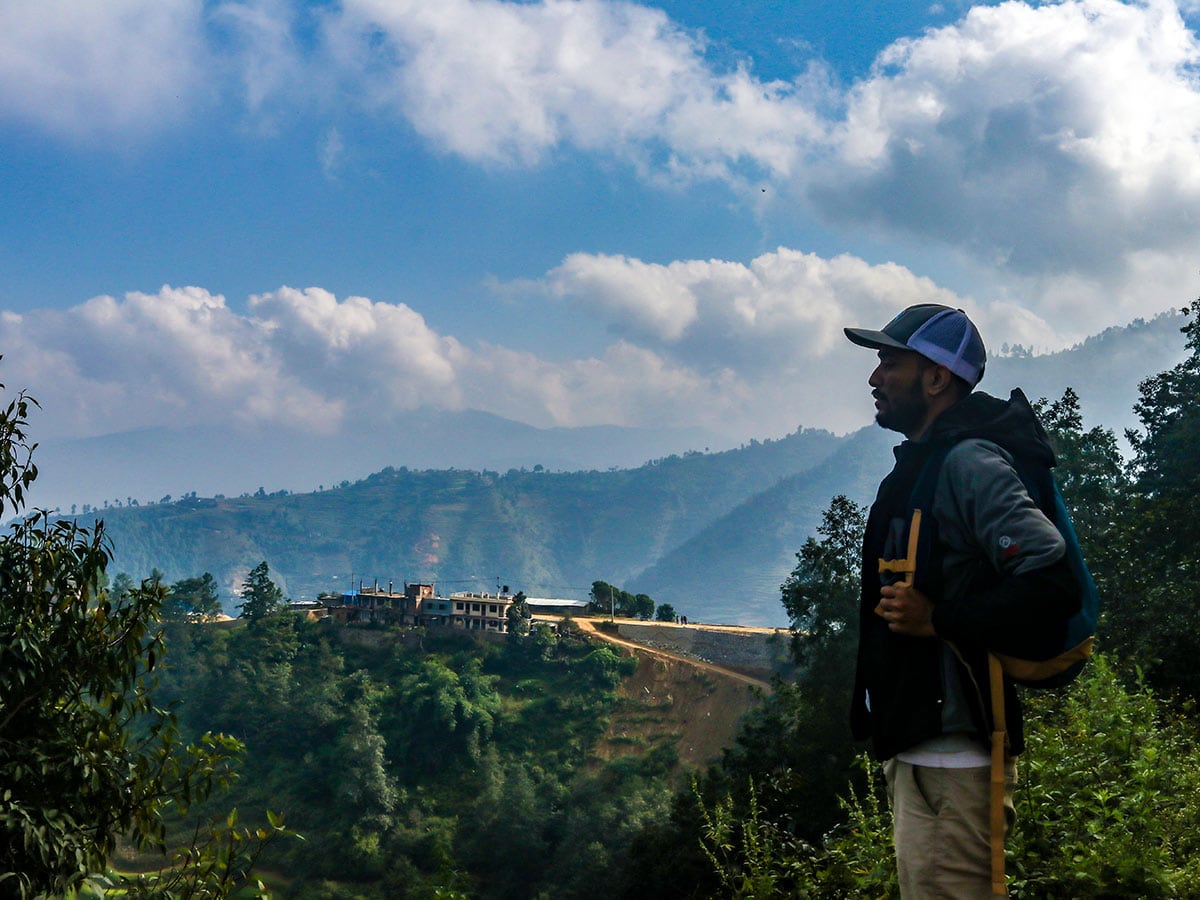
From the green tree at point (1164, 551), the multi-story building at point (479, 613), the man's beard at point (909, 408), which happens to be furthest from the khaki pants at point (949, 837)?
the multi-story building at point (479, 613)

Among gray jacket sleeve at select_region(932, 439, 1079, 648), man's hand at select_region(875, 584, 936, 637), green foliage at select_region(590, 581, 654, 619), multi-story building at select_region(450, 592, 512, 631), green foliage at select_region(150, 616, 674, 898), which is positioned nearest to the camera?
gray jacket sleeve at select_region(932, 439, 1079, 648)

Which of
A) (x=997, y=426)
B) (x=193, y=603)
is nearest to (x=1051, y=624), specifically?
(x=997, y=426)

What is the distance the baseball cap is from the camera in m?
2.74

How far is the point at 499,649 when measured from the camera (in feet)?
177

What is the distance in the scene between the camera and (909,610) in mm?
2553

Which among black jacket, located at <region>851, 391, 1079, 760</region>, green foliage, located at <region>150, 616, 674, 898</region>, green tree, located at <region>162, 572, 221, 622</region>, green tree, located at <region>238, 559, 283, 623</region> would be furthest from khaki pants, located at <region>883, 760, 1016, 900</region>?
green tree, located at <region>162, 572, 221, 622</region>

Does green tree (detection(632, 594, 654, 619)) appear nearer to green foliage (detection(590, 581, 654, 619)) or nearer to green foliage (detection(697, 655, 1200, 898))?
green foliage (detection(590, 581, 654, 619))

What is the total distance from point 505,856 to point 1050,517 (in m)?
39.2

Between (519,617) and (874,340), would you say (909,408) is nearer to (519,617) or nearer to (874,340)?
(874,340)

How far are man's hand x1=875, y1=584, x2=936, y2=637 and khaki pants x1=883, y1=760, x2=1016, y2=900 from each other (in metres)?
0.36

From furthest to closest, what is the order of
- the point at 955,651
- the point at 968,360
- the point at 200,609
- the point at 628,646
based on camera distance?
the point at 200,609
the point at 628,646
the point at 968,360
the point at 955,651

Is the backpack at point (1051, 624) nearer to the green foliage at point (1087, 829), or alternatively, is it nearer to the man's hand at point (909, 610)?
the man's hand at point (909, 610)

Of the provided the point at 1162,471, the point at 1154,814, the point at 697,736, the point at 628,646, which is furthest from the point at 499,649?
the point at 1154,814

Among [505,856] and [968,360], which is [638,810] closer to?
[505,856]
